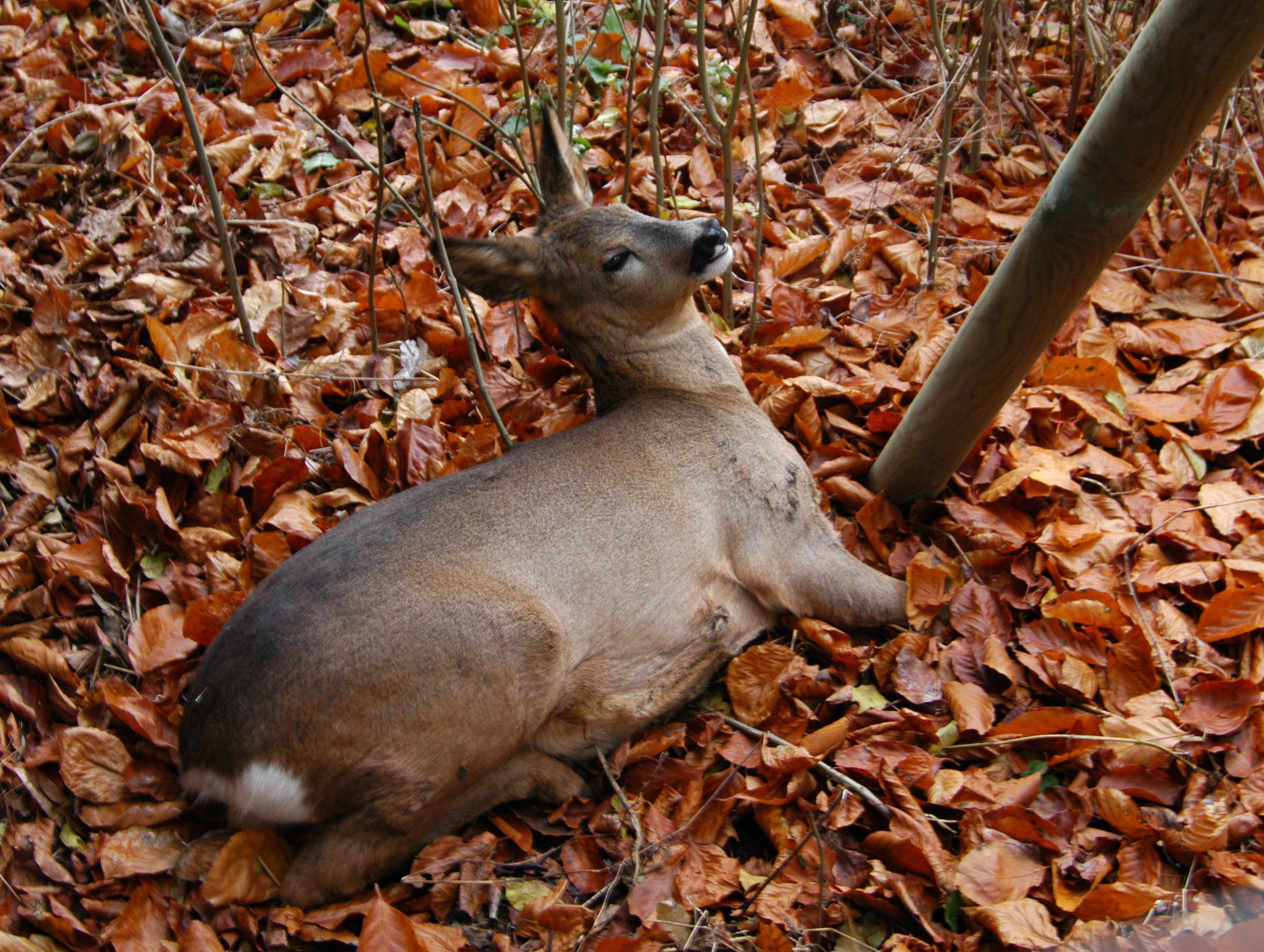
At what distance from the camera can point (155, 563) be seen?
3918 mm

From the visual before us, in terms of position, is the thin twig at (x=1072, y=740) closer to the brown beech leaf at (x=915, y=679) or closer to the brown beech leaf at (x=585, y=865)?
the brown beech leaf at (x=915, y=679)

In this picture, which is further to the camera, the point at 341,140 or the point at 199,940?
the point at 341,140

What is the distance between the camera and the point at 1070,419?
4.07 m

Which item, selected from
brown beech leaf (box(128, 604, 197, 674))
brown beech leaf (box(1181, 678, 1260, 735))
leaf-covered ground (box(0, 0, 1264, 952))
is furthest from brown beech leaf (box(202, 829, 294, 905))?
brown beech leaf (box(1181, 678, 1260, 735))

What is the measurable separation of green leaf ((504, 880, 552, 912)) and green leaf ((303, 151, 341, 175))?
13.4ft

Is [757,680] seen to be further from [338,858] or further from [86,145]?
[86,145]

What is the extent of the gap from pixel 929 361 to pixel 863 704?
169 centimetres

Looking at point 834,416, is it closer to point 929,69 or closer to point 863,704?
point 863,704

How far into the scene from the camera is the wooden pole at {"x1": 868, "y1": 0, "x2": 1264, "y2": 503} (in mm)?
2443

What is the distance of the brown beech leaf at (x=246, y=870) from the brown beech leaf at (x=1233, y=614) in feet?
10.1

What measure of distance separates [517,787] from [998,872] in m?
1.53

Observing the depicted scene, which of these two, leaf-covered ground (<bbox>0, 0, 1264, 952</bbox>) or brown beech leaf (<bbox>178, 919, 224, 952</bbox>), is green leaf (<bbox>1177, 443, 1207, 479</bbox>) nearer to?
leaf-covered ground (<bbox>0, 0, 1264, 952</bbox>)

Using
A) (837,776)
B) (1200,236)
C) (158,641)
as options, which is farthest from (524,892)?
(1200,236)

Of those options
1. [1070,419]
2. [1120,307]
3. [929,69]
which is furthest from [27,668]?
[929,69]
